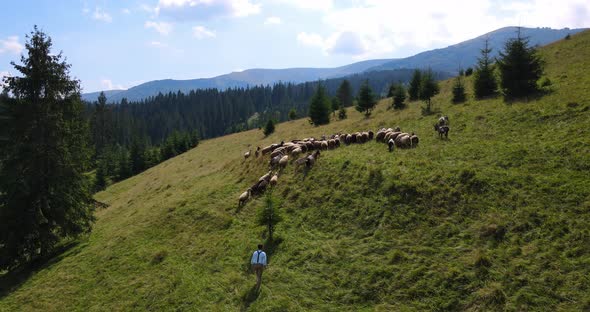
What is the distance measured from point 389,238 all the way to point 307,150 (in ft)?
41.3

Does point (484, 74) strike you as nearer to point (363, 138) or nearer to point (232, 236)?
point (363, 138)

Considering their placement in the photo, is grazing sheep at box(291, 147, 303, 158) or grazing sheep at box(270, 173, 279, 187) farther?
grazing sheep at box(291, 147, 303, 158)

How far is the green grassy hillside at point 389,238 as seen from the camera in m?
11.6

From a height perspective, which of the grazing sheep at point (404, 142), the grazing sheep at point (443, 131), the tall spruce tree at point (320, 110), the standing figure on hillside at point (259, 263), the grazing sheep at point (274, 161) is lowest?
the standing figure on hillside at point (259, 263)

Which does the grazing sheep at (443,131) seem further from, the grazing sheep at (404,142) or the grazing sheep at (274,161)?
the grazing sheep at (274,161)

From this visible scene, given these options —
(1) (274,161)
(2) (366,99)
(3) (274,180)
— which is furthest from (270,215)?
(2) (366,99)

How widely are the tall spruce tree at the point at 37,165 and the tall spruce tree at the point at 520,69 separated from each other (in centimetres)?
3384

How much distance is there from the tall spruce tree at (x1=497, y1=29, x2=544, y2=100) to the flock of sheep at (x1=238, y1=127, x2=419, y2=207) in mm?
11005

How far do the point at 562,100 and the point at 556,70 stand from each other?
1433 centimetres

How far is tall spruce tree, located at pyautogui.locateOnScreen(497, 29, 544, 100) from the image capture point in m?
28.3

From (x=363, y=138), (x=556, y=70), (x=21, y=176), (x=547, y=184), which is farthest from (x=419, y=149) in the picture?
(x=21, y=176)

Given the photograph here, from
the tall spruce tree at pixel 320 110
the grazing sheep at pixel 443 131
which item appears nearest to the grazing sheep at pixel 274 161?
the grazing sheep at pixel 443 131

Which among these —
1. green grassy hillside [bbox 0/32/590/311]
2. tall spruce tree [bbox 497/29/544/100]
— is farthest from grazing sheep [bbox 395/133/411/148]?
tall spruce tree [bbox 497/29/544/100]

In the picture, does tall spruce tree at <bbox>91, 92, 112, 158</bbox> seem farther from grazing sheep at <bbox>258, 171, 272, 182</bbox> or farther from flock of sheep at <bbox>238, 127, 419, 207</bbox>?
grazing sheep at <bbox>258, 171, 272, 182</bbox>
